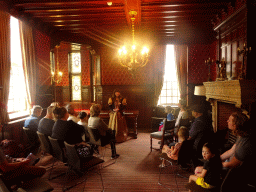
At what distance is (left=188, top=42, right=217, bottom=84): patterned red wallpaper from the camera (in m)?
8.00

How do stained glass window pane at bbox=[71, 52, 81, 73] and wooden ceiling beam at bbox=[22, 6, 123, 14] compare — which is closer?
wooden ceiling beam at bbox=[22, 6, 123, 14]

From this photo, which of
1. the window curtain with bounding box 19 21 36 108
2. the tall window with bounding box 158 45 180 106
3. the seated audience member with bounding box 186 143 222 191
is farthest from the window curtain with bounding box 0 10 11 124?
the tall window with bounding box 158 45 180 106

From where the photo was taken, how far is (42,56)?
6152 millimetres

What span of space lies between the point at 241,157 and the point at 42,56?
5.87 meters

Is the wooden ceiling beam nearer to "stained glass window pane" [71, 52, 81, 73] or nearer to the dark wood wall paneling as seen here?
the dark wood wall paneling

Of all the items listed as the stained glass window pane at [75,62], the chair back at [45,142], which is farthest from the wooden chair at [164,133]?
the stained glass window pane at [75,62]

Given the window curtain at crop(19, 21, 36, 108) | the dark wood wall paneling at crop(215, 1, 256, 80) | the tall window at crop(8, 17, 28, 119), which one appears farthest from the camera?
the window curtain at crop(19, 21, 36, 108)

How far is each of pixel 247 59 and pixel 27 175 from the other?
4.25 metres

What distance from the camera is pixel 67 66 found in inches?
457

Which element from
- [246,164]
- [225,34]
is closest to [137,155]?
[246,164]

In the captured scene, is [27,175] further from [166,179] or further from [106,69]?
[106,69]

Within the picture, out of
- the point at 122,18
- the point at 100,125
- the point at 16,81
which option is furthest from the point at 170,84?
the point at 16,81

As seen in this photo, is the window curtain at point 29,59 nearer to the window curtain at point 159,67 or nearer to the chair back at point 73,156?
the chair back at point 73,156

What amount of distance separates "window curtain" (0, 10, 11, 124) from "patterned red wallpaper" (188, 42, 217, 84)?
253 inches
